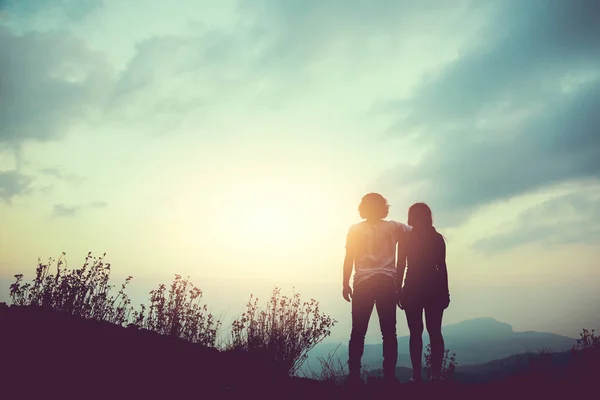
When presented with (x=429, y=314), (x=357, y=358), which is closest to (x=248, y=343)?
(x=357, y=358)

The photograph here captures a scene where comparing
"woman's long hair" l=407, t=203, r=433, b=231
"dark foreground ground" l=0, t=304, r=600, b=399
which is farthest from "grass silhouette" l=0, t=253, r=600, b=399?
"woman's long hair" l=407, t=203, r=433, b=231

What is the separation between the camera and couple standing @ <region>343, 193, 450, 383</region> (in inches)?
164

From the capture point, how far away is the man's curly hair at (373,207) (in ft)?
14.8

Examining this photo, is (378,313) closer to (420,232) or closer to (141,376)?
(420,232)

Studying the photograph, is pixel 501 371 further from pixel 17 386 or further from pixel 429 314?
pixel 17 386

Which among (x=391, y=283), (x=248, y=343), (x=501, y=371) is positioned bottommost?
(x=501, y=371)

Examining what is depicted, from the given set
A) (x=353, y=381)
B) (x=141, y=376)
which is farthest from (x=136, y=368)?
(x=353, y=381)

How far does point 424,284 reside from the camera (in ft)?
14.9

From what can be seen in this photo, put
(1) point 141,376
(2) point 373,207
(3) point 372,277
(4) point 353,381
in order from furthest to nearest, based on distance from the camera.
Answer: (2) point 373,207 → (3) point 372,277 → (4) point 353,381 → (1) point 141,376

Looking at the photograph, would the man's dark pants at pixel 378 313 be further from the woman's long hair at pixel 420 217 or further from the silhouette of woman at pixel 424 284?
the woman's long hair at pixel 420 217

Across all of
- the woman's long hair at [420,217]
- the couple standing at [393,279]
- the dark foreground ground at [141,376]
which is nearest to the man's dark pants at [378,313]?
Result: the couple standing at [393,279]

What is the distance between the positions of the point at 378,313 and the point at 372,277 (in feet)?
1.44

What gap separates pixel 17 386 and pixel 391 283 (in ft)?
11.9

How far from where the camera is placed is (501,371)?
522 centimetres
